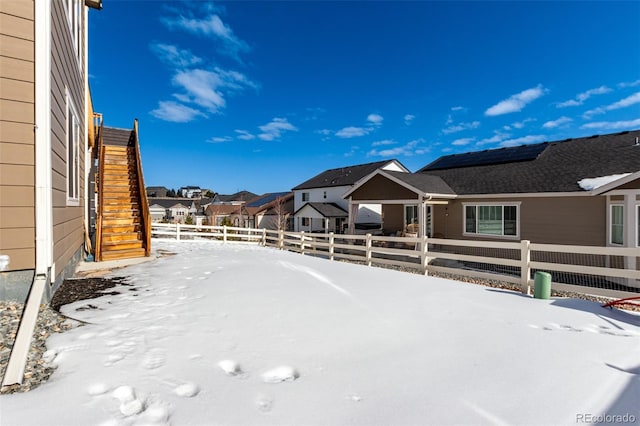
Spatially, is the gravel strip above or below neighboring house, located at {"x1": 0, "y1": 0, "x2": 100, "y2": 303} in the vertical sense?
below

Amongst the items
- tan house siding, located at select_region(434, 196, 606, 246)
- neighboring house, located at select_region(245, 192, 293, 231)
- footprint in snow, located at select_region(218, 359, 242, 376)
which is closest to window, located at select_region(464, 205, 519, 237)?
tan house siding, located at select_region(434, 196, 606, 246)

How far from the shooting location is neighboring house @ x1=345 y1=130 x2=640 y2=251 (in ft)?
30.4

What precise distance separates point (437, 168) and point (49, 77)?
16494mm

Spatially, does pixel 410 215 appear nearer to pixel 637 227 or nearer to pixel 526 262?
pixel 637 227

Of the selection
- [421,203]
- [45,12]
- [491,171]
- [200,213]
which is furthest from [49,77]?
[200,213]

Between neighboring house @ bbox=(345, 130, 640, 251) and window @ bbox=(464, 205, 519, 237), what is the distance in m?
0.03

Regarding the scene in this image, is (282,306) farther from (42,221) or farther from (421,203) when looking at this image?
(421,203)

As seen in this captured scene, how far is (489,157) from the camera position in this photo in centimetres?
1530

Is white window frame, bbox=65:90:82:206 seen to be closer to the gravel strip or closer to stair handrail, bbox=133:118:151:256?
stair handrail, bbox=133:118:151:256

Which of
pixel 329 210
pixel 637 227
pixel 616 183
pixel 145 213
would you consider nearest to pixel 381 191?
pixel 616 183

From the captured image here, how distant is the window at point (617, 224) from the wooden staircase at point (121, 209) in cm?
1344

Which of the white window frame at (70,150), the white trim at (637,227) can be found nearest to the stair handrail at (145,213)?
the white window frame at (70,150)
